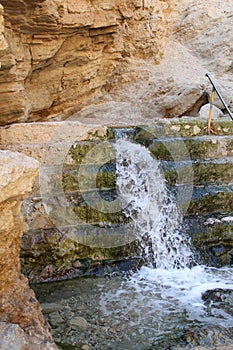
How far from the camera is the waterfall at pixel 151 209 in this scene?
5484 mm

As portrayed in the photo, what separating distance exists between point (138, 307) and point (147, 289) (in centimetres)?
44

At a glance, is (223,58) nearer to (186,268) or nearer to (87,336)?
(186,268)

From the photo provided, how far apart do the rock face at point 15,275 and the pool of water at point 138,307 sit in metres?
0.85

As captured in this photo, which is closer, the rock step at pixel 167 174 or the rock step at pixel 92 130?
the rock step at pixel 167 174

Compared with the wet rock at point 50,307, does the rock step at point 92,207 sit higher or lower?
higher

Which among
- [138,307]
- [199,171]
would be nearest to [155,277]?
[138,307]

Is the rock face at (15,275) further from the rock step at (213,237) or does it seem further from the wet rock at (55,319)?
the rock step at (213,237)

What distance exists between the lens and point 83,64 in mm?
8539

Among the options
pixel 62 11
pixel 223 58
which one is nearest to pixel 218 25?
pixel 223 58

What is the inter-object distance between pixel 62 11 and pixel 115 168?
2.94m

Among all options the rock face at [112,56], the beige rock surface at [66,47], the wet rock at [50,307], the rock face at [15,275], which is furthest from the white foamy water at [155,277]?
the rock face at [112,56]

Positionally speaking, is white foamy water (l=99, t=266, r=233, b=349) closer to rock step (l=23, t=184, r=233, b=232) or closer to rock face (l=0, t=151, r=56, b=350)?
rock step (l=23, t=184, r=233, b=232)

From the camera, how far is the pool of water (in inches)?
146

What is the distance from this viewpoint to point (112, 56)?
948 cm
